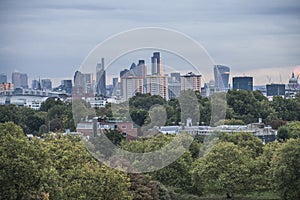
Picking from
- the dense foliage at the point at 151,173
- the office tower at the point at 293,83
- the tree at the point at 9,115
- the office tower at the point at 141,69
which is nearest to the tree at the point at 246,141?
Result: the dense foliage at the point at 151,173

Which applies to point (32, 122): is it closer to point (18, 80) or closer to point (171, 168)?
point (171, 168)

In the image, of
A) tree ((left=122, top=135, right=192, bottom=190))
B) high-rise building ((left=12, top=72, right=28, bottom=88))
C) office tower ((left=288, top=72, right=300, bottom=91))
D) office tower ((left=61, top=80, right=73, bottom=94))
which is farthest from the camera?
high-rise building ((left=12, top=72, right=28, bottom=88))

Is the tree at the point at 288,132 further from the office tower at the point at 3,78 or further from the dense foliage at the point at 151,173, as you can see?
the office tower at the point at 3,78

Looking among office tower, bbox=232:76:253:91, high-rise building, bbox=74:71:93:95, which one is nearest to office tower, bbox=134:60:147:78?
high-rise building, bbox=74:71:93:95

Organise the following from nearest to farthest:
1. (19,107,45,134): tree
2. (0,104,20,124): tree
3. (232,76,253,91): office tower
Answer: (19,107,45,134): tree
(0,104,20,124): tree
(232,76,253,91): office tower

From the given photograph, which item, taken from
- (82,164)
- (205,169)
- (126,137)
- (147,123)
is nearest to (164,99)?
(147,123)

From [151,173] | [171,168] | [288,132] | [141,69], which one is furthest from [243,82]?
[151,173]

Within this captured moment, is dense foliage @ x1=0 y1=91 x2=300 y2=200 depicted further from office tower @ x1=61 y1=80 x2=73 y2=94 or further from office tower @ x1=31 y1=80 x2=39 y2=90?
office tower @ x1=31 y1=80 x2=39 y2=90

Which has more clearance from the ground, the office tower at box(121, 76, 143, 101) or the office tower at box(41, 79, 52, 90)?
the office tower at box(41, 79, 52, 90)
